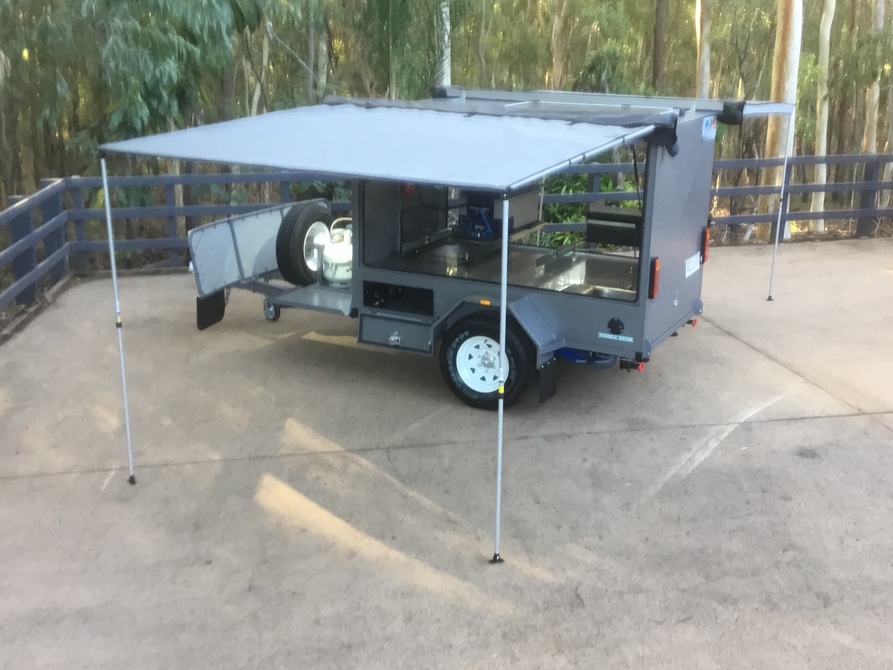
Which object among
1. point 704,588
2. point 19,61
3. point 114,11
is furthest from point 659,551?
point 19,61

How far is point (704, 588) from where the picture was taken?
3895 mm

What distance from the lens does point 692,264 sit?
241 inches

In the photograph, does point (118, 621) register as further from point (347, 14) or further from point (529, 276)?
point (347, 14)

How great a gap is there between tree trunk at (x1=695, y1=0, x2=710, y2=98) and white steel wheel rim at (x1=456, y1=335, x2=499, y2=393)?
48.6ft

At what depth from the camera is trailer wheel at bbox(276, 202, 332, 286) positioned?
7.03m

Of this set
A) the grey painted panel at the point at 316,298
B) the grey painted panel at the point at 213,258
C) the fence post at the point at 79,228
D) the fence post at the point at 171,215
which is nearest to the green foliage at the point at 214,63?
the fence post at the point at 171,215

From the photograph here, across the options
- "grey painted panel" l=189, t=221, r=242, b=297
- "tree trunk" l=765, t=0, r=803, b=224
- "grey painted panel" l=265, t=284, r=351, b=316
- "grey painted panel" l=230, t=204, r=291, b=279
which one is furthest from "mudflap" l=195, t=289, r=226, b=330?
"tree trunk" l=765, t=0, r=803, b=224

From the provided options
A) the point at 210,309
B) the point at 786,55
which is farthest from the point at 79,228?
the point at 786,55

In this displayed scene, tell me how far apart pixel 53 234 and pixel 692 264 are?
635 cm

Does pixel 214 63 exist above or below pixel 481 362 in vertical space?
above

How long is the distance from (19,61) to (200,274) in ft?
17.2

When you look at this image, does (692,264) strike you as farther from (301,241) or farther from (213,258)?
(213,258)

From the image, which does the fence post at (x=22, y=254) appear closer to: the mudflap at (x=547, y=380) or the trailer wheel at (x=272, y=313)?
the trailer wheel at (x=272, y=313)

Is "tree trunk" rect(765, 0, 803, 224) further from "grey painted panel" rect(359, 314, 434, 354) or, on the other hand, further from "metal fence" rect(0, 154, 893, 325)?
"grey painted panel" rect(359, 314, 434, 354)
